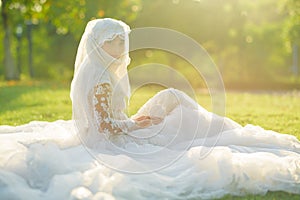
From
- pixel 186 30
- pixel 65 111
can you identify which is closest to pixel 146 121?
pixel 65 111

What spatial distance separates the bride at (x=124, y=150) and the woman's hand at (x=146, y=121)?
0.01m

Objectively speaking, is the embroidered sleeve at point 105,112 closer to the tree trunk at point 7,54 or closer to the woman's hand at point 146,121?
the woman's hand at point 146,121

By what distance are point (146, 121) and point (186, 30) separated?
25.2 meters

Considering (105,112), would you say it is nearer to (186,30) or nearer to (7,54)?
(7,54)

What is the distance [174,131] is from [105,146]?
0.87 m

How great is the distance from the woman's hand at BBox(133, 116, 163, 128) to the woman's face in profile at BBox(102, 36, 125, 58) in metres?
0.79

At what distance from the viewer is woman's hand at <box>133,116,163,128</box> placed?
587 centimetres

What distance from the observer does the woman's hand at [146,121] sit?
5867 millimetres

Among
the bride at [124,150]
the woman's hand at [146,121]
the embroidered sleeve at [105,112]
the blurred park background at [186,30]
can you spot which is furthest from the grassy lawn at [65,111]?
the blurred park background at [186,30]

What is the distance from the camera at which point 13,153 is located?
5098mm

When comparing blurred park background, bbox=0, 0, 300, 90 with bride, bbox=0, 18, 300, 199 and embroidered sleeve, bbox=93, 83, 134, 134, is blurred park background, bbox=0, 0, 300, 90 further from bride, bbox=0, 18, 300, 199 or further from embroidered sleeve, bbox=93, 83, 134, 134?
embroidered sleeve, bbox=93, 83, 134, 134

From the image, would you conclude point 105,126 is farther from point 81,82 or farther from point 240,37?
point 240,37

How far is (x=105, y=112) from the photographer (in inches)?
217

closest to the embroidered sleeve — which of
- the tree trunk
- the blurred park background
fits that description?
the blurred park background
